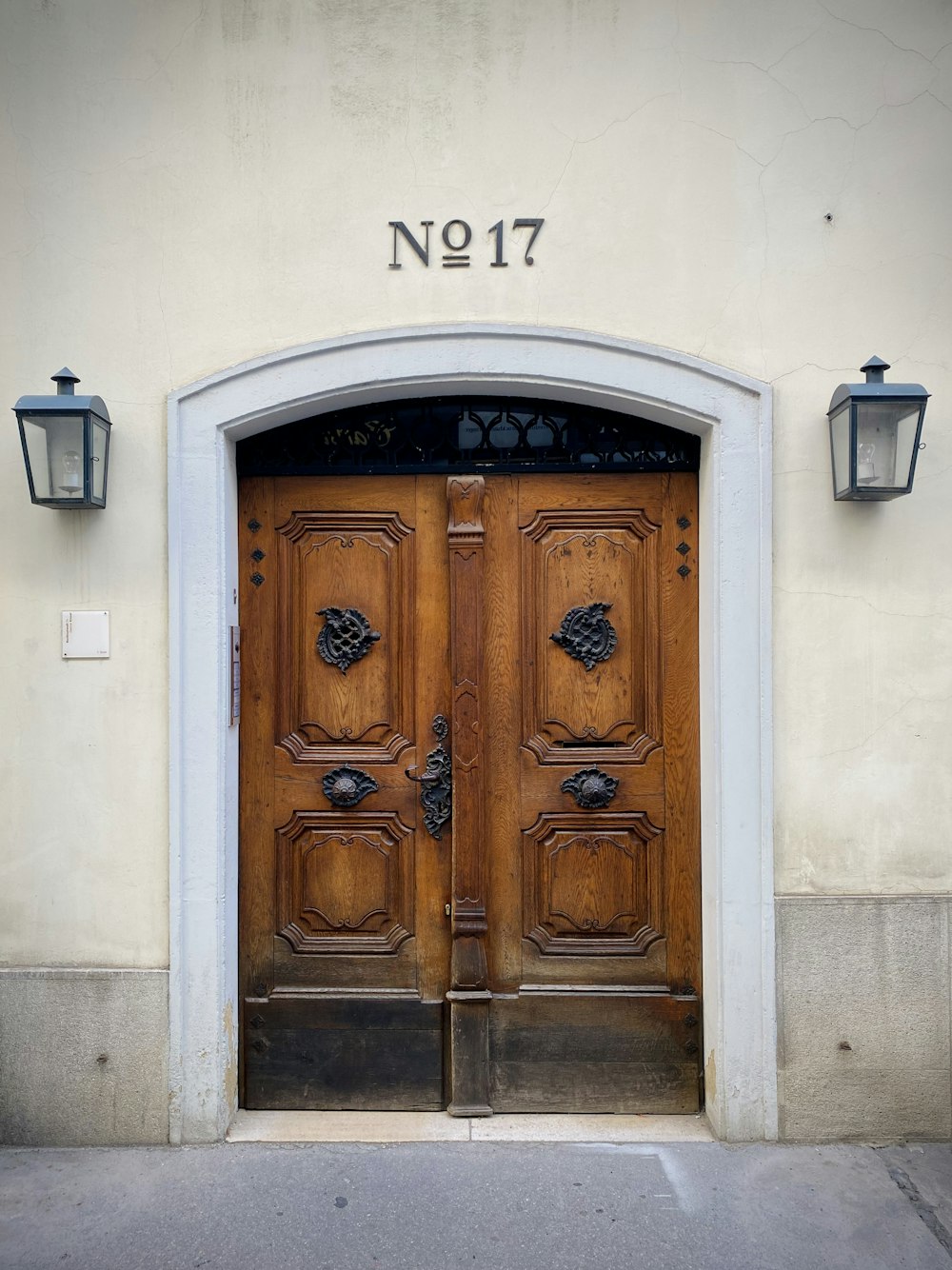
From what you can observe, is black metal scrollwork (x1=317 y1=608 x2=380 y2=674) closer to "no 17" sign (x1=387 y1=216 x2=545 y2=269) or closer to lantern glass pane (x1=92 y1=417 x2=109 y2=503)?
lantern glass pane (x1=92 y1=417 x2=109 y2=503)

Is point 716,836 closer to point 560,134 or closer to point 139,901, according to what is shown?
point 139,901

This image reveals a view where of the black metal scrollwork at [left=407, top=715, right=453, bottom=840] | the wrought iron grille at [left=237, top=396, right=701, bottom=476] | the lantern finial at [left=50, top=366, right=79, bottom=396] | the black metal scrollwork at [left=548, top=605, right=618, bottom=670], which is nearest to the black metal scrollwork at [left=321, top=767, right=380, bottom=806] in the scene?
the black metal scrollwork at [left=407, top=715, right=453, bottom=840]

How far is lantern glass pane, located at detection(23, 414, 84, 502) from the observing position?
10.3 feet

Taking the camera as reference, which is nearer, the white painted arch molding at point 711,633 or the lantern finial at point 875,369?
the lantern finial at point 875,369

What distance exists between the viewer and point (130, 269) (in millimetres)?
3303

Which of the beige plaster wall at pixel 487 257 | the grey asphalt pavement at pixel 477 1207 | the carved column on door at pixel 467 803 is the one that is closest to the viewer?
the grey asphalt pavement at pixel 477 1207

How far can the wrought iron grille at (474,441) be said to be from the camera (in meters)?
3.51

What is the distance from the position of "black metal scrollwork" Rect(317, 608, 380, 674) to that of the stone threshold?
1.74 metres

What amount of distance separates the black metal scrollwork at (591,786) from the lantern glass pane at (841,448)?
54.3 inches

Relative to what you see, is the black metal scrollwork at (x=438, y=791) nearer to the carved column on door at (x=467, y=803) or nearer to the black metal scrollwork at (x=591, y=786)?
the carved column on door at (x=467, y=803)

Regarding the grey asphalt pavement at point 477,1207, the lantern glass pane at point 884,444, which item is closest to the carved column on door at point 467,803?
the grey asphalt pavement at point 477,1207

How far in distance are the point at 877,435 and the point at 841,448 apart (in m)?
0.12

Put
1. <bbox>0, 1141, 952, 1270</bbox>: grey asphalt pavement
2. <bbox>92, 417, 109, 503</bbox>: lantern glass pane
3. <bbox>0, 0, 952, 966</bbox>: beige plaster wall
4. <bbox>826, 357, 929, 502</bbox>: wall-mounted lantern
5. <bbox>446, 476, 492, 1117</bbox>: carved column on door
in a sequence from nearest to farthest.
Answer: <bbox>0, 1141, 952, 1270</bbox>: grey asphalt pavement < <bbox>826, 357, 929, 502</bbox>: wall-mounted lantern < <bbox>92, 417, 109, 503</bbox>: lantern glass pane < <bbox>0, 0, 952, 966</bbox>: beige plaster wall < <bbox>446, 476, 492, 1117</bbox>: carved column on door

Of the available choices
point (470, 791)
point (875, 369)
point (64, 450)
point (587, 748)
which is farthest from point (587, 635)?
point (64, 450)
